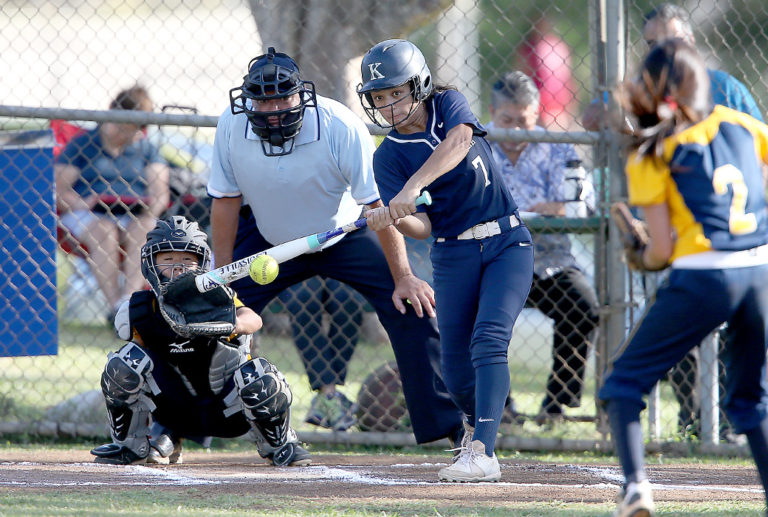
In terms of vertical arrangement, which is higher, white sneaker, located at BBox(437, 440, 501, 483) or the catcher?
the catcher

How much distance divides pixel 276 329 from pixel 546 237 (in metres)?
3.91

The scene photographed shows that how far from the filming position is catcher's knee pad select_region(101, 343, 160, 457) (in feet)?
15.1

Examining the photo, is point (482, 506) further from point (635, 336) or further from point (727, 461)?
point (727, 461)

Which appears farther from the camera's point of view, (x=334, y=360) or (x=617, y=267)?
(x=334, y=360)

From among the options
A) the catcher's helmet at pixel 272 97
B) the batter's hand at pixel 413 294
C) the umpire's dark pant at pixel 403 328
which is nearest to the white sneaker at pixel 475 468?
the umpire's dark pant at pixel 403 328

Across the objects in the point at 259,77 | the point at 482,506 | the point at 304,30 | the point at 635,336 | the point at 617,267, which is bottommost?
the point at 482,506

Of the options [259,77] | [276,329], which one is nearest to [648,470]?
[259,77]

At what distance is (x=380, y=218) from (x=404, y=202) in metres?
0.17

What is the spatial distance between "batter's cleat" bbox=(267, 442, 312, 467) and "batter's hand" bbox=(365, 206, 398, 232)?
1.26m

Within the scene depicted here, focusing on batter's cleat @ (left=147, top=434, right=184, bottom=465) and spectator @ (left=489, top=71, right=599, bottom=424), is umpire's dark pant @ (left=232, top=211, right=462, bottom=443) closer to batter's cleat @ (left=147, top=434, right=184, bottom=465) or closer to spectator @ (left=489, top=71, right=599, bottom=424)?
batter's cleat @ (left=147, top=434, right=184, bottom=465)

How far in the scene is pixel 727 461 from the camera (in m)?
5.35

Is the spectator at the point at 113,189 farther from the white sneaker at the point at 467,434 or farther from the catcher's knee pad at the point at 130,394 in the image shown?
the white sneaker at the point at 467,434

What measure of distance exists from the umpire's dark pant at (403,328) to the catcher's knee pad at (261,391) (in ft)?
1.74

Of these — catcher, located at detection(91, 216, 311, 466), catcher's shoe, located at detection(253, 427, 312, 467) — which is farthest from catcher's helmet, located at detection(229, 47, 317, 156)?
catcher's shoe, located at detection(253, 427, 312, 467)
